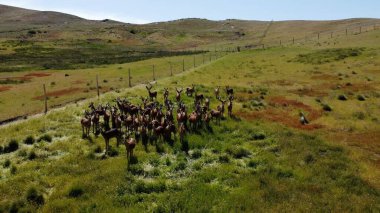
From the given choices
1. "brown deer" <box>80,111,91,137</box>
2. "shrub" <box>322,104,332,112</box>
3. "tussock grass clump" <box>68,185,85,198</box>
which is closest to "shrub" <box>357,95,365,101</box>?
"shrub" <box>322,104,332,112</box>

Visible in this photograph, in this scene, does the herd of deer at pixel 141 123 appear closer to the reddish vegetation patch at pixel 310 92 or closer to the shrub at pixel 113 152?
the shrub at pixel 113 152

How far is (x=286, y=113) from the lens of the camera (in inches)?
1439

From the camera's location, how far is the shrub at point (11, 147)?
2296cm

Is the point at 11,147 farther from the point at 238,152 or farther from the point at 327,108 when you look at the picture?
the point at 327,108

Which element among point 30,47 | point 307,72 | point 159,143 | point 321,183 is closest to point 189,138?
point 159,143

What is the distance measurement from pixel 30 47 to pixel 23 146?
119608 mm

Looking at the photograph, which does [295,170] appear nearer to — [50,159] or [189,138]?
[189,138]

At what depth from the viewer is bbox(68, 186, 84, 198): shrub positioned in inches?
682

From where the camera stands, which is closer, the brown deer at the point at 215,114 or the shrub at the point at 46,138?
the shrub at the point at 46,138

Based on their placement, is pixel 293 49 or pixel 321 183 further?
pixel 293 49

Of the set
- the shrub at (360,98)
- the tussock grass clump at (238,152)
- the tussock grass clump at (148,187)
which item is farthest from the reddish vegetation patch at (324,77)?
the tussock grass clump at (148,187)

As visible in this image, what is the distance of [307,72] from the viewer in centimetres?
6531

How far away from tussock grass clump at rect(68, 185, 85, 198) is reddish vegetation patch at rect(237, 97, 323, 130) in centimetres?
1823

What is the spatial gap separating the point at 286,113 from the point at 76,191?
2343 cm
